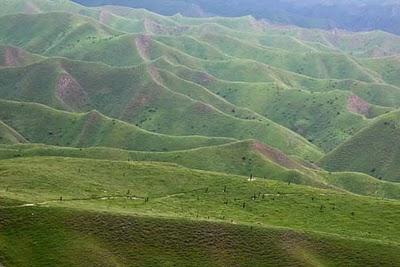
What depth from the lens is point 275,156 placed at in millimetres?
177875

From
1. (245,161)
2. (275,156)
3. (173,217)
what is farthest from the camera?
(275,156)

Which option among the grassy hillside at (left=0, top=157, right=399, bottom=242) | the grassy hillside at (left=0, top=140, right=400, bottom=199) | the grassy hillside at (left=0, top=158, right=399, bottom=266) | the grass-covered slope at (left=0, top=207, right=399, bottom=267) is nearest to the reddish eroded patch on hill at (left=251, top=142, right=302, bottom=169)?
the grassy hillside at (left=0, top=140, right=400, bottom=199)

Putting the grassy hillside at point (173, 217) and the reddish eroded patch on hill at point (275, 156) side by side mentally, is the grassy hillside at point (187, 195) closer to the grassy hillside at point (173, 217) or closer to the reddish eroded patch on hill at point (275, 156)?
the grassy hillside at point (173, 217)

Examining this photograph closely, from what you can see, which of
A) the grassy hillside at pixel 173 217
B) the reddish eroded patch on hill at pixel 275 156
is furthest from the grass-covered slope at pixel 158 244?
the reddish eroded patch on hill at pixel 275 156

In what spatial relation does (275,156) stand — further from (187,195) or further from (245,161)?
(187,195)

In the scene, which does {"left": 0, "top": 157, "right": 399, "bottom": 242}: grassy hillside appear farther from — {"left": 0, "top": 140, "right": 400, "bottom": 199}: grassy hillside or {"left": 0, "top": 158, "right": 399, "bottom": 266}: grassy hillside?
{"left": 0, "top": 140, "right": 400, "bottom": 199}: grassy hillside

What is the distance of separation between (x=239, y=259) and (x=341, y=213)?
27.8 m

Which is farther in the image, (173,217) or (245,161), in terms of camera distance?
(245,161)

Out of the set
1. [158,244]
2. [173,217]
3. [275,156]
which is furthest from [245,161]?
[158,244]

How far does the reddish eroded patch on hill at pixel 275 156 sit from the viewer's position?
17375 centimetres

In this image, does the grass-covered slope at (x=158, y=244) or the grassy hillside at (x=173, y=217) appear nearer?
the grass-covered slope at (x=158, y=244)

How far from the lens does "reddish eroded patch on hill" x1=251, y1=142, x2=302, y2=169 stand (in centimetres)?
17375

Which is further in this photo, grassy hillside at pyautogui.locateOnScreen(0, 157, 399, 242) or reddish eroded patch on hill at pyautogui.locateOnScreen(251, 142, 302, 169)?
reddish eroded patch on hill at pyautogui.locateOnScreen(251, 142, 302, 169)

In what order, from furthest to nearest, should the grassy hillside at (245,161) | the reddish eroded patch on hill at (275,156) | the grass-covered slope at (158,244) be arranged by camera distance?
the reddish eroded patch on hill at (275,156)
the grassy hillside at (245,161)
the grass-covered slope at (158,244)
